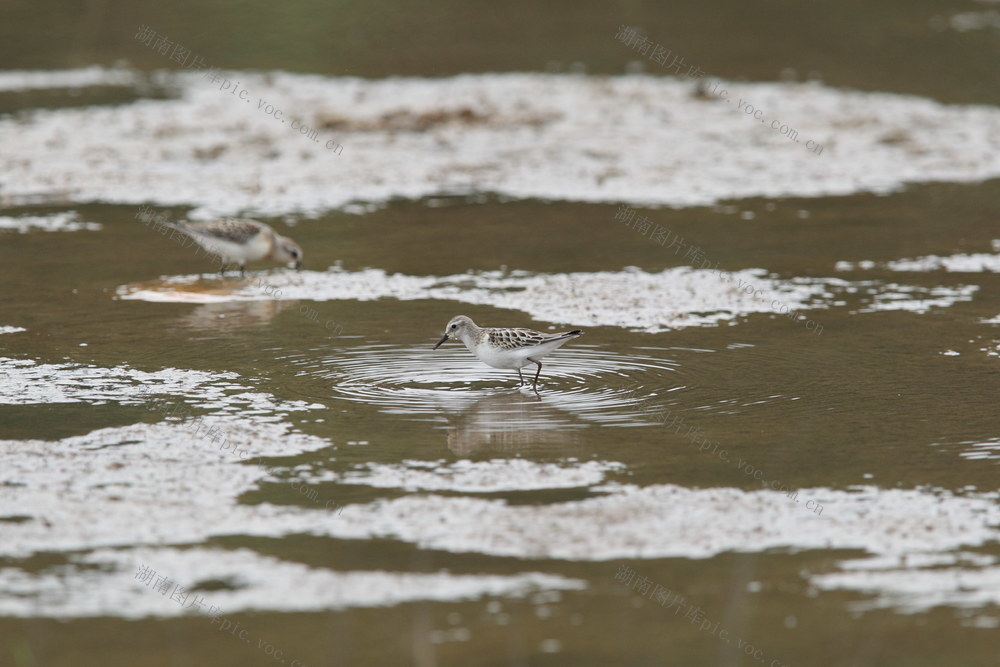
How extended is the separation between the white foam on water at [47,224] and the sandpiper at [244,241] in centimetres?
223

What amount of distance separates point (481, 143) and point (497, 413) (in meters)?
11.0

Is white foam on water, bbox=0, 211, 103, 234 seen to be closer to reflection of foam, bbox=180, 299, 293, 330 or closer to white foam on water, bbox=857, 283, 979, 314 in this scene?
reflection of foam, bbox=180, 299, 293, 330

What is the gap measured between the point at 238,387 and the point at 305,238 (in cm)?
579

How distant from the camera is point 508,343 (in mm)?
10289

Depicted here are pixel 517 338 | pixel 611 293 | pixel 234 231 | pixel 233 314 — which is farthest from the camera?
pixel 234 231

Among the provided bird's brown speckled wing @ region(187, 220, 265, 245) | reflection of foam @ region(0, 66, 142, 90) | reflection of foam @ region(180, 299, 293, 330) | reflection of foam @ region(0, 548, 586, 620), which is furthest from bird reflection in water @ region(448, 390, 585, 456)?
reflection of foam @ region(0, 66, 142, 90)

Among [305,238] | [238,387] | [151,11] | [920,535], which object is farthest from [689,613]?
[151,11]

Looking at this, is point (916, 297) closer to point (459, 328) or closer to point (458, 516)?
point (459, 328)

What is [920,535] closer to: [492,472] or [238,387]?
[492,472]

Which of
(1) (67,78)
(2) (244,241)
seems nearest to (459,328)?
(2) (244,241)

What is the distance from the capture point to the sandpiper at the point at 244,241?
14.1m

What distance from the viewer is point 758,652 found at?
6.27 metres

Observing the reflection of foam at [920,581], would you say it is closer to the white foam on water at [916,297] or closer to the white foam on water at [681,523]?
the white foam on water at [681,523]

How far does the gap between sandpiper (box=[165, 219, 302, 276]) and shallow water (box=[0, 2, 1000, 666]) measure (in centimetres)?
34
